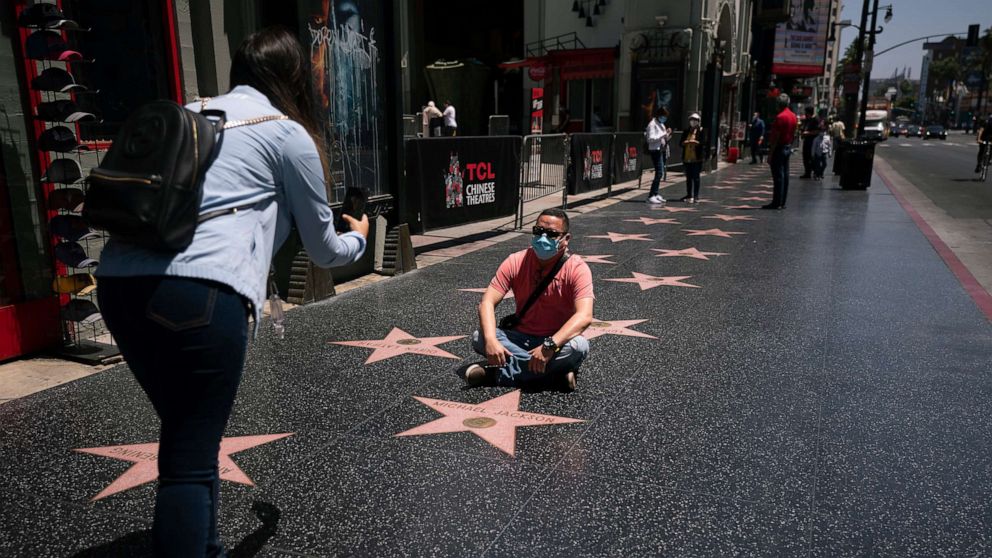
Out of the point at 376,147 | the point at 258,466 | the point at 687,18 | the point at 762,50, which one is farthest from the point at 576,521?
the point at 762,50

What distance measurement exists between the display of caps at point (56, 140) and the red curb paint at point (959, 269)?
7.15 meters

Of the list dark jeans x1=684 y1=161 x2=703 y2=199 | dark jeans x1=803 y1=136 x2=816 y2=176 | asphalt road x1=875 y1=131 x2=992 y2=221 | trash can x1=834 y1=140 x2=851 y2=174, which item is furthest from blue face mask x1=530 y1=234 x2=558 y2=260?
dark jeans x1=803 y1=136 x2=816 y2=176

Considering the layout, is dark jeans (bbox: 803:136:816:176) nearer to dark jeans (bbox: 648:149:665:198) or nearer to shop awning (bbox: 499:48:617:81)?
dark jeans (bbox: 648:149:665:198)

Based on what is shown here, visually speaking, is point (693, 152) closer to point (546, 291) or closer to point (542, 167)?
point (542, 167)

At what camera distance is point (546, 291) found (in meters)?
4.39

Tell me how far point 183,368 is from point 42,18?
371 centimetres

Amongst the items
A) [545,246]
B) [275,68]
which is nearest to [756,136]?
[545,246]

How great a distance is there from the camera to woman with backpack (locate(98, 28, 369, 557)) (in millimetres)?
1795

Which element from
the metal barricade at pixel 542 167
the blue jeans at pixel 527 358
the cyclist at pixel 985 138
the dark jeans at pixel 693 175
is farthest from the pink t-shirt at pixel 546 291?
the cyclist at pixel 985 138

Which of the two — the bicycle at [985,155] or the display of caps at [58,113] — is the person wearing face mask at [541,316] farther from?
the bicycle at [985,155]

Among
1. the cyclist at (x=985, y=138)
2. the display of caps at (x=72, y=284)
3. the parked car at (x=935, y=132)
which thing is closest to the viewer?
the display of caps at (x=72, y=284)

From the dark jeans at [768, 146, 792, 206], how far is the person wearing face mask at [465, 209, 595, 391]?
10.2m

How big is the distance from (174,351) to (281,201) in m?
0.54

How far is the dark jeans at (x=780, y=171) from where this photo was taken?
1325 cm
